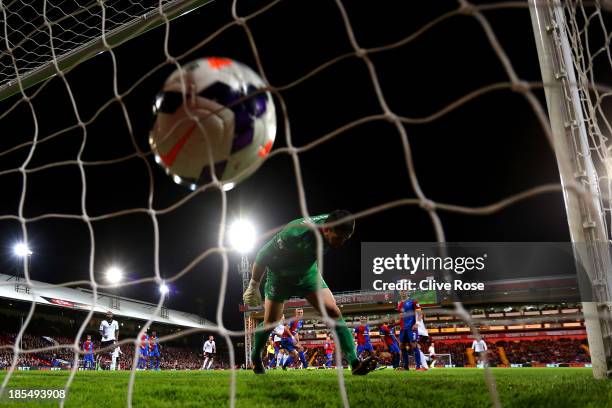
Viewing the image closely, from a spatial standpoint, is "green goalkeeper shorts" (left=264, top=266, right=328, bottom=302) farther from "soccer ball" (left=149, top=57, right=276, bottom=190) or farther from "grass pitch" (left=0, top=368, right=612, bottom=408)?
"soccer ball" (left=149, top=57, right=276, bottom=190)

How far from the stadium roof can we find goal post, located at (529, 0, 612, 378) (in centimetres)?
1829

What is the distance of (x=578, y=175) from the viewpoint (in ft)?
10.2

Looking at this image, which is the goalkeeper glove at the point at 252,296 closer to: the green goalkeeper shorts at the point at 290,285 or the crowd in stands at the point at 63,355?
the green goalkeeper shorts at the point at 290,285

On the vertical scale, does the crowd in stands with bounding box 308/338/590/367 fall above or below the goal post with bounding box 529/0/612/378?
below

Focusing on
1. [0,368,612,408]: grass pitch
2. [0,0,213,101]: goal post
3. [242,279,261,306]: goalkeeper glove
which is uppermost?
[0,0,213,101]: goal post

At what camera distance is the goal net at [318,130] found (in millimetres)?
2082

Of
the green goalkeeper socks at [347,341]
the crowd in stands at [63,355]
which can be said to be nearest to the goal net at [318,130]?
the green goalkeeper socks at [347,341]

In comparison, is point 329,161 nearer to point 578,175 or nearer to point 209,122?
point 578,175

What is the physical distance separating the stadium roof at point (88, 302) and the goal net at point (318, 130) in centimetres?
154

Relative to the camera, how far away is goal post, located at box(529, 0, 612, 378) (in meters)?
3.06

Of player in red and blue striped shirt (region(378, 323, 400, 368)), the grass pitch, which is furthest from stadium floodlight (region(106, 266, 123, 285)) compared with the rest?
the grass pitch

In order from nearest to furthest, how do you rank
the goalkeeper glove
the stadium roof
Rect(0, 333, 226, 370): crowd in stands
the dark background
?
the goalkeeper glove → the dark background → Rect(0, 333, 226, 370): crowd in stands → the stadium roof

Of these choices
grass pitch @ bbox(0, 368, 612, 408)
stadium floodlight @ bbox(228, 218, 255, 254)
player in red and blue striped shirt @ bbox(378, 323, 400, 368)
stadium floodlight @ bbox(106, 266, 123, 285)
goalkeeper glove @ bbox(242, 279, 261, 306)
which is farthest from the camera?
stadium floodlight @ bbox(106, 266, 123, 285)

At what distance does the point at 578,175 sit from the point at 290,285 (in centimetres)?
242
